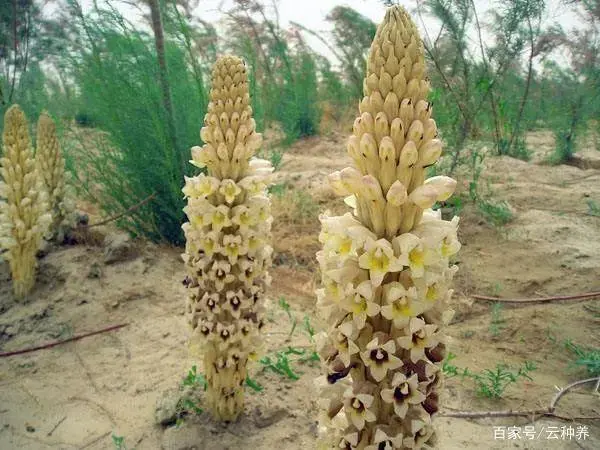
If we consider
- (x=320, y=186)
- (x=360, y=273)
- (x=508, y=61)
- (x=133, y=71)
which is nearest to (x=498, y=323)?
(x=360, y=273)

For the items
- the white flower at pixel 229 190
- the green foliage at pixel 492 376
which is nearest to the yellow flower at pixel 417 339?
the white flower at pixel 229 190

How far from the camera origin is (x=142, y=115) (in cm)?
466

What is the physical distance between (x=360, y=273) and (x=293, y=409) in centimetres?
157

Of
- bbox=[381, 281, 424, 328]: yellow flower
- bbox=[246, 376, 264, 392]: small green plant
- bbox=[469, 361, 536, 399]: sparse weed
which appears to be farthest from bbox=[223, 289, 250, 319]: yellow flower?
bbox=[469, 361, 536, 399]: sparse weed

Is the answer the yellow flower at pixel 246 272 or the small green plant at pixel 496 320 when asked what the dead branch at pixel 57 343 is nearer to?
the yellow flower at pixel 246 272

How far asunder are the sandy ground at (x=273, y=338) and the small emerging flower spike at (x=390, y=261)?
46.2 inches

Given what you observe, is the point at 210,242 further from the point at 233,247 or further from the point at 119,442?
the point at 119,442

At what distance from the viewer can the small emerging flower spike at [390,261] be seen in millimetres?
1521

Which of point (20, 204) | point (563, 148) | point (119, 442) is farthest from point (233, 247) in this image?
point (563, 148)

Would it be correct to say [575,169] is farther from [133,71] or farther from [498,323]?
[133,71]

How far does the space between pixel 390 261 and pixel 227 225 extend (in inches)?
40.3

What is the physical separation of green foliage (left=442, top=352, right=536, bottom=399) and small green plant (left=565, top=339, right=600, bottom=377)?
0.88 feet

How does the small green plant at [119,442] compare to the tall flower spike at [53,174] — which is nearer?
the small green plant at [119,442]

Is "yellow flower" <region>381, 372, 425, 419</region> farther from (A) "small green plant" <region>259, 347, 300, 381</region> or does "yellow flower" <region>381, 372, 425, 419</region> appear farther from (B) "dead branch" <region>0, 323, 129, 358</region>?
(B) "dead branch" <region>0, 323, 129, 358</region>
